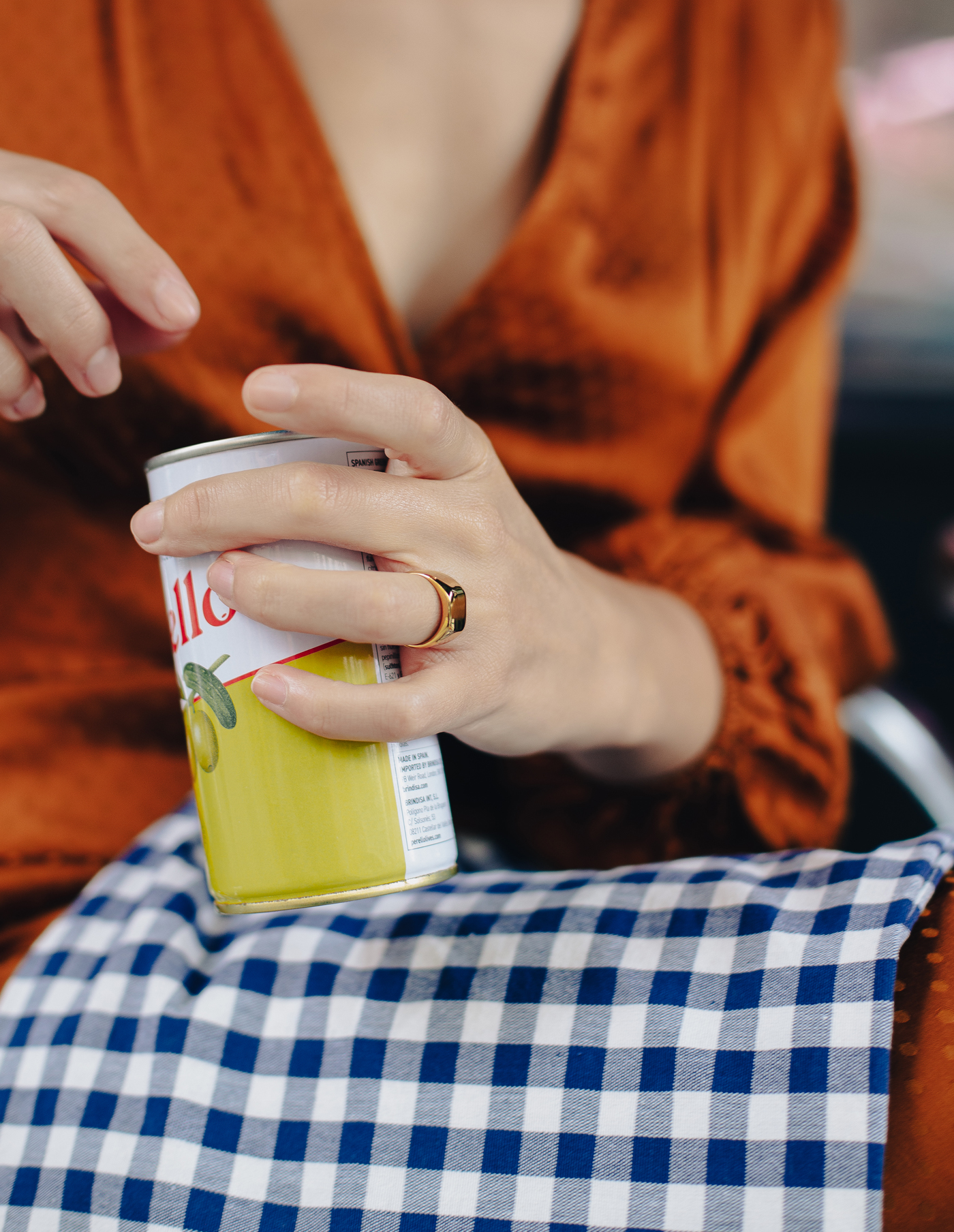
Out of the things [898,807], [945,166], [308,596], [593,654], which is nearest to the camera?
[308,596]

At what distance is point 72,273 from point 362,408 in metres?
0.19

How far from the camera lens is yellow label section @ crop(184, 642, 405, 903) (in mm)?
403

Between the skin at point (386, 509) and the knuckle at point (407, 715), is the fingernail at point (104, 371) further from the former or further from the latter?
the knuckle at point (407, 715)

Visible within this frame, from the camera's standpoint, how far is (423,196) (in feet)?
2.36

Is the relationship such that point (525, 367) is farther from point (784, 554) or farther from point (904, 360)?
point (904, 360)

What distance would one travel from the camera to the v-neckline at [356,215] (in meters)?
0.63

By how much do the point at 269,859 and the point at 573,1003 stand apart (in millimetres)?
159

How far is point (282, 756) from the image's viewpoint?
40 centimetres

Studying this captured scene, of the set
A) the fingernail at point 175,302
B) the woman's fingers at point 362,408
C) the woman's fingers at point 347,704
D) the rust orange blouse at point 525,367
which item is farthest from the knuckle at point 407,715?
the rust orange blouse at point 525,367

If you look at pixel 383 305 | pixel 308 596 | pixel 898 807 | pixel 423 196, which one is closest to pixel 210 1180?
pixel 308 596

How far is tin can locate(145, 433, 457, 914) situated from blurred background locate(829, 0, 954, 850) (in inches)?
60.6

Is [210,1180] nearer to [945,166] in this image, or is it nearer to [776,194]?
[776,194]

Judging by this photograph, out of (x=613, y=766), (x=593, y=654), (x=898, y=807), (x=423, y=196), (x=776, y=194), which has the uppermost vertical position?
(x=423, y=196)

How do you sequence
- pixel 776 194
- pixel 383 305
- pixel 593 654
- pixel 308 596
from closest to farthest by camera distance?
pixel 308 596, pixel 593 654, pixel 383 305, pixel 776 194
